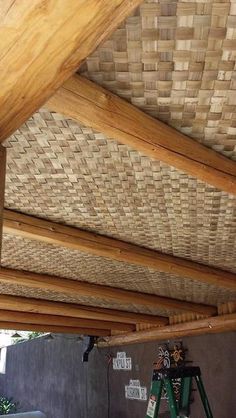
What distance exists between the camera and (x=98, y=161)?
199 cm

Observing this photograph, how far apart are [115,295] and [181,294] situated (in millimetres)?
882

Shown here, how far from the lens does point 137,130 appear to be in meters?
1.60

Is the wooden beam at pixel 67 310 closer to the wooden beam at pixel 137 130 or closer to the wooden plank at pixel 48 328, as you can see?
the wooden plank at pixel 48 328

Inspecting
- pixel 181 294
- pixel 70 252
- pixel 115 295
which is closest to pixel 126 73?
pixel 70 252

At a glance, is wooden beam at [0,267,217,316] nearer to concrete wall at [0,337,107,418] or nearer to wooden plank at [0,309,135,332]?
wooden plank at [0,309,135,332]

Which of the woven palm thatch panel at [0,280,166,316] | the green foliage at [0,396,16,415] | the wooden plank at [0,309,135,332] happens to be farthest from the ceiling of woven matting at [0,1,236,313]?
the green foliage at [0,396,16,415]

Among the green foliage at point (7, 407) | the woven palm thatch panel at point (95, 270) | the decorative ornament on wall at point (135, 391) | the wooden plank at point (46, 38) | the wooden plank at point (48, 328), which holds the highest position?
the woven palm thatch panel at point (95, 270)

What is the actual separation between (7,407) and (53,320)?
595cm

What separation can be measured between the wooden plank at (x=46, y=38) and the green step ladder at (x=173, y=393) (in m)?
4.94

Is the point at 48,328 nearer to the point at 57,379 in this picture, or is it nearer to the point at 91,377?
the point at 91,377

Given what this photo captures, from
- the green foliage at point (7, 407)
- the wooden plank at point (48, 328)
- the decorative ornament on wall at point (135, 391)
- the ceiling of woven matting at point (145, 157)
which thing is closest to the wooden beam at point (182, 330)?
the wooden plank at point (48, 328)

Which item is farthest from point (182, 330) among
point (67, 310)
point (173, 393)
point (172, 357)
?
point (67, 310)

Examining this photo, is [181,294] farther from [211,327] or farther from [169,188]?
[169,188]

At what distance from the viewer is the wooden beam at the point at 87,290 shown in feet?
12.1
